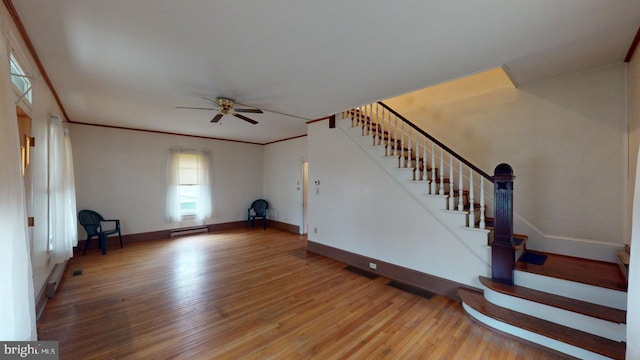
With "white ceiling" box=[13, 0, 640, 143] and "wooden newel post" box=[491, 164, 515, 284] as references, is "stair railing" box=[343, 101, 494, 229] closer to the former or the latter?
"wooden newel post" box=[491, 164, 515, 284]

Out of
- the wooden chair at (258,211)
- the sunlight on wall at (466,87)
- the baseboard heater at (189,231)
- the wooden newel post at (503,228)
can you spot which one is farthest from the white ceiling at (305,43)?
the wooden chair at (258,211)

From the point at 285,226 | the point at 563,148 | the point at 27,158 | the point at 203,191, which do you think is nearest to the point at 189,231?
the point at 203,191

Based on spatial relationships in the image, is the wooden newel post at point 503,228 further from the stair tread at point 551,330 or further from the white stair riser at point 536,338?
the white stair riser at point 536,338

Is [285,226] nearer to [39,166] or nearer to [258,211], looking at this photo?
[258,211]

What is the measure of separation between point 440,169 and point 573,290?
5.96 ft

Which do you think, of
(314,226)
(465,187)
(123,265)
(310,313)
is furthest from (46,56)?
(465,187)

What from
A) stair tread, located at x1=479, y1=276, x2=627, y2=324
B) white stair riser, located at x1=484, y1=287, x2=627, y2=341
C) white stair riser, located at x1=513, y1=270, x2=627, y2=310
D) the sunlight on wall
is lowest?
white stair riser, located at x1=484, y1=287, x2=627, y2=341

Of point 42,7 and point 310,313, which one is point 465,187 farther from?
point 42,7

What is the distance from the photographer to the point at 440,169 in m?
3.48

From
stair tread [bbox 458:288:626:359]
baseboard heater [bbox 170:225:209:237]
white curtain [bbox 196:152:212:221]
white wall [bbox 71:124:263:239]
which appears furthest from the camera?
white curtain [bbox 196:152:212:221]

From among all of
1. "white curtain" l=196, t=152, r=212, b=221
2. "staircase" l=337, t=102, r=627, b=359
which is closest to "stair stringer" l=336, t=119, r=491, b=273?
"staircase" l=337, t=102, r=627, b=359

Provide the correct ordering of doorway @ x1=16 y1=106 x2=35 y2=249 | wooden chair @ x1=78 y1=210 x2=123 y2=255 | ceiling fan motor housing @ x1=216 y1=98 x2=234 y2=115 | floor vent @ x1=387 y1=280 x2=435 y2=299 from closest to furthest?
doorway @ x1=16 y1=106 x2=35 y2=249 → floor vent @ x1=387 y1=280 x2=435 y2=299 → ceiling fan motor housing @ x1=216 y1=98 x2=234 y2=115 → wooden chair @ x1=78 y1=210 x2=123 y2=255

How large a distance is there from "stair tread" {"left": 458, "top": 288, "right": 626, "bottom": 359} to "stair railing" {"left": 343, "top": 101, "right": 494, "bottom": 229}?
91 cm

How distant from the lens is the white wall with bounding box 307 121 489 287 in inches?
132
